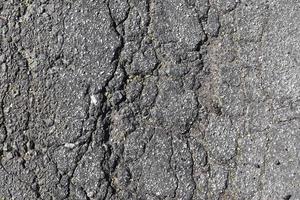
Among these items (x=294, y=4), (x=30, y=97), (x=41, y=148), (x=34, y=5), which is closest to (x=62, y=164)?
(x=41, y=148)

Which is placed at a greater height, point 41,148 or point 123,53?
point 123,53

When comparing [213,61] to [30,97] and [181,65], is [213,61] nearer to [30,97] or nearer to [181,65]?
[181,65]

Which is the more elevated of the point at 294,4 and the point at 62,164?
the point at 294,4

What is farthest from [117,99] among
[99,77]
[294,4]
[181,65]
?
[294,4]

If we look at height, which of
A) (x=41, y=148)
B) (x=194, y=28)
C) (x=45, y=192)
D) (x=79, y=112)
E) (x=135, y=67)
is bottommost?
(x=45, y=192)

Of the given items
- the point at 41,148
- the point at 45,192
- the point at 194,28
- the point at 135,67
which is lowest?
the point at 45,192

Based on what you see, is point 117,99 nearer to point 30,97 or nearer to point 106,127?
point 106,127
